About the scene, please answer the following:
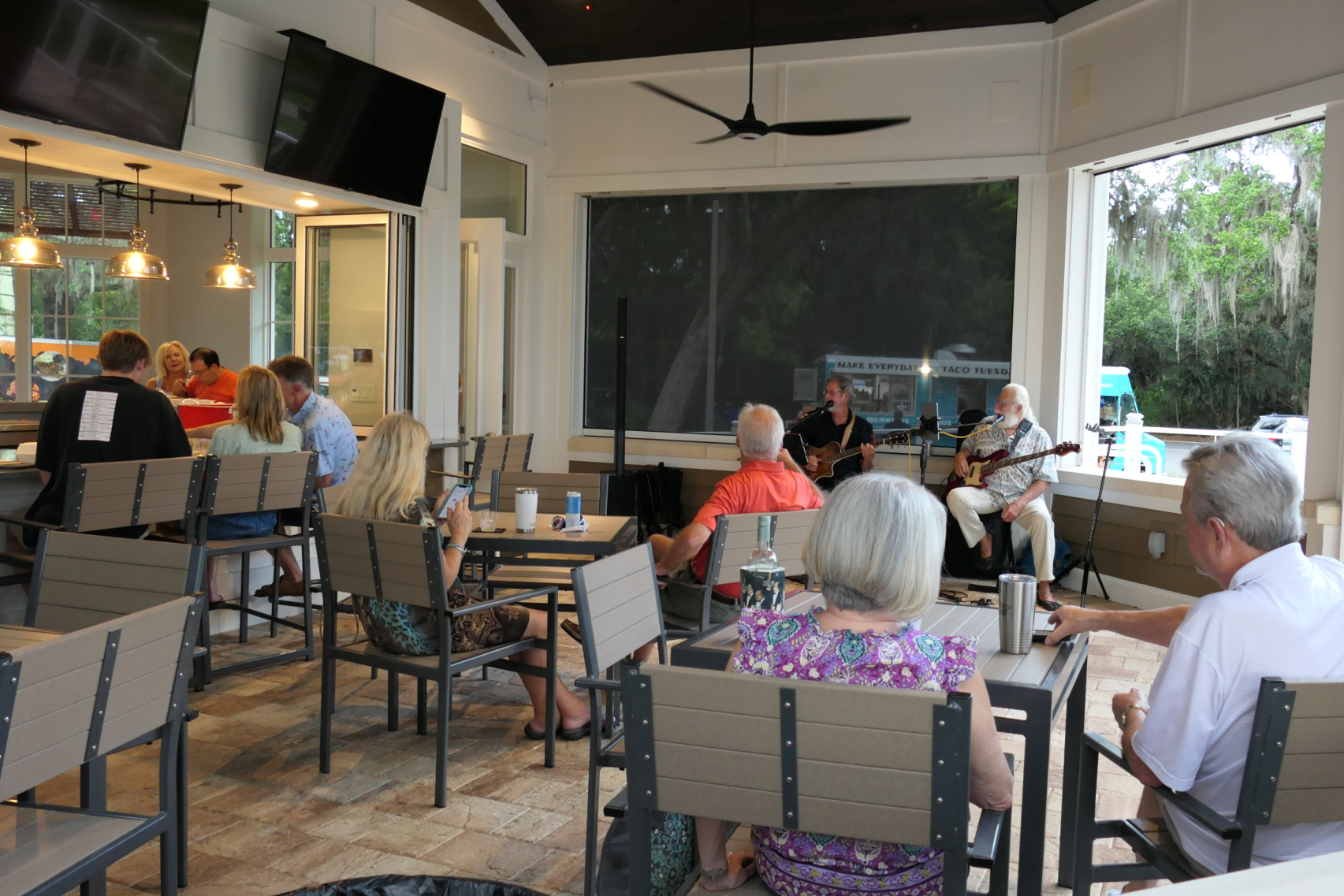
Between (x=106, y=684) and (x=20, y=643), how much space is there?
62cm

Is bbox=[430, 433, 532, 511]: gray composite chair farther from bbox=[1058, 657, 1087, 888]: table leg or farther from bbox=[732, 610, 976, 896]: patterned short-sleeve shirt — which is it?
bbox=[732, 610, 976, 896]: patterned short-sleeve shirt

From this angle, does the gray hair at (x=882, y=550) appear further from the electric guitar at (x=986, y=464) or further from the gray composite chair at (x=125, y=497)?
the electric guitar at (x=986, y=464)

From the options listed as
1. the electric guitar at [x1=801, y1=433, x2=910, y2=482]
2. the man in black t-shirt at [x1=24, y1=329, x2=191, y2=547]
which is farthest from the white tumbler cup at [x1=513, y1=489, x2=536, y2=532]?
the electric guitar at [x1=801, y1=433, x2=910, y2=482]

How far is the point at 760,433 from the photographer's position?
4.08 meters

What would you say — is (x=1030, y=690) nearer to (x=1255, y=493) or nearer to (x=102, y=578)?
(x=1255, y=493)

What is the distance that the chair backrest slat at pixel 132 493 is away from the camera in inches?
155

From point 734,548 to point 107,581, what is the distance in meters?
2.06

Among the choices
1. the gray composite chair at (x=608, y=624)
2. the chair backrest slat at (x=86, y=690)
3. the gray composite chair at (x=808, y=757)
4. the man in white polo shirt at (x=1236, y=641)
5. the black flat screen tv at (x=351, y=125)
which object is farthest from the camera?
the black flat screen tv at (x=351, y=125)

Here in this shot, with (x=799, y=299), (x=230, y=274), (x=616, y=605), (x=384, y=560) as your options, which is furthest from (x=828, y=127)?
(x=230, y=274)

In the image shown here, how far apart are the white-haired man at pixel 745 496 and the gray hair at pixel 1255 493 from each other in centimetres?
213

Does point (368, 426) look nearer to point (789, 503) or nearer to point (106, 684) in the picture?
point (789, 503)

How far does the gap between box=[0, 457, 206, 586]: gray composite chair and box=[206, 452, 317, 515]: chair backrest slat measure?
0.28 feet

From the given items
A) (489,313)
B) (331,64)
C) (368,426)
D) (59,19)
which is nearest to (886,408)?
(489,313)

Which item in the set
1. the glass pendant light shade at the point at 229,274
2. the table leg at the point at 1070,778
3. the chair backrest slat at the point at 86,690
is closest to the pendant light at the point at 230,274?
the glass pendant light shade at the point at 229,274
